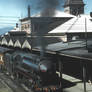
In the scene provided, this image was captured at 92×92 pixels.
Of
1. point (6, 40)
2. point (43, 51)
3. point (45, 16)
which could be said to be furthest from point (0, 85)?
point (6, 40)

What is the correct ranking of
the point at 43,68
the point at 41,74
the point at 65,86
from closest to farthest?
the point at 43,68
the point at 41,74
the point at 65,86

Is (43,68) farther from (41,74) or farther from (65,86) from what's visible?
(65,86)

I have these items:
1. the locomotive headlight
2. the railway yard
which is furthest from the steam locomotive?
the railway yard

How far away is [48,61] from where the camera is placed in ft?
43.3

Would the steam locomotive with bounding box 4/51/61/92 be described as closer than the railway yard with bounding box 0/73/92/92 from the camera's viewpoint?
Yes

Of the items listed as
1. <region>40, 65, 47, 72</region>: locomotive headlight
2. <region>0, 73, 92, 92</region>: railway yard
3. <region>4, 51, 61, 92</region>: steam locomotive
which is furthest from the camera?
<region>0, 73, 92, 92</region>: railway yard

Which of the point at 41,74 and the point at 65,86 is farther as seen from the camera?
the point at 65,86

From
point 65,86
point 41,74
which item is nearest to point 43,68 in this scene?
point 41,74

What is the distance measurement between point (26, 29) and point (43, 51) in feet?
123

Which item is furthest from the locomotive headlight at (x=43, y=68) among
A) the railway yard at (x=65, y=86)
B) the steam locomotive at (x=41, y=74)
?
the railway yard at (x=65, y=86)

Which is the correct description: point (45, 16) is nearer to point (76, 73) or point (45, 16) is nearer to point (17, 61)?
point (17, 61)

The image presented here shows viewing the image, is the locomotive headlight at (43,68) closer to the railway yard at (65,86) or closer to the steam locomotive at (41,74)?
the steam locomotive at (41,74)

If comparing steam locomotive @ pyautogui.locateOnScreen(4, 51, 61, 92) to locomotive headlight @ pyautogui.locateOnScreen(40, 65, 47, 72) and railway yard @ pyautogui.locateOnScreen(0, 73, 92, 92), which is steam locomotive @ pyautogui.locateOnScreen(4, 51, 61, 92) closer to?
locomotive headlight @ pyautogui.locateOnScreen(40, 65, 47, 72)

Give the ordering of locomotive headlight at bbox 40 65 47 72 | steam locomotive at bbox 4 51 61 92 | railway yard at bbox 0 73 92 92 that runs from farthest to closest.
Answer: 1. railway yard at bbox 0 73 92 92
2. steam locomotive at bbox 4 51 61 92
3. locomotive headlight at bbox 40 65 47 72
